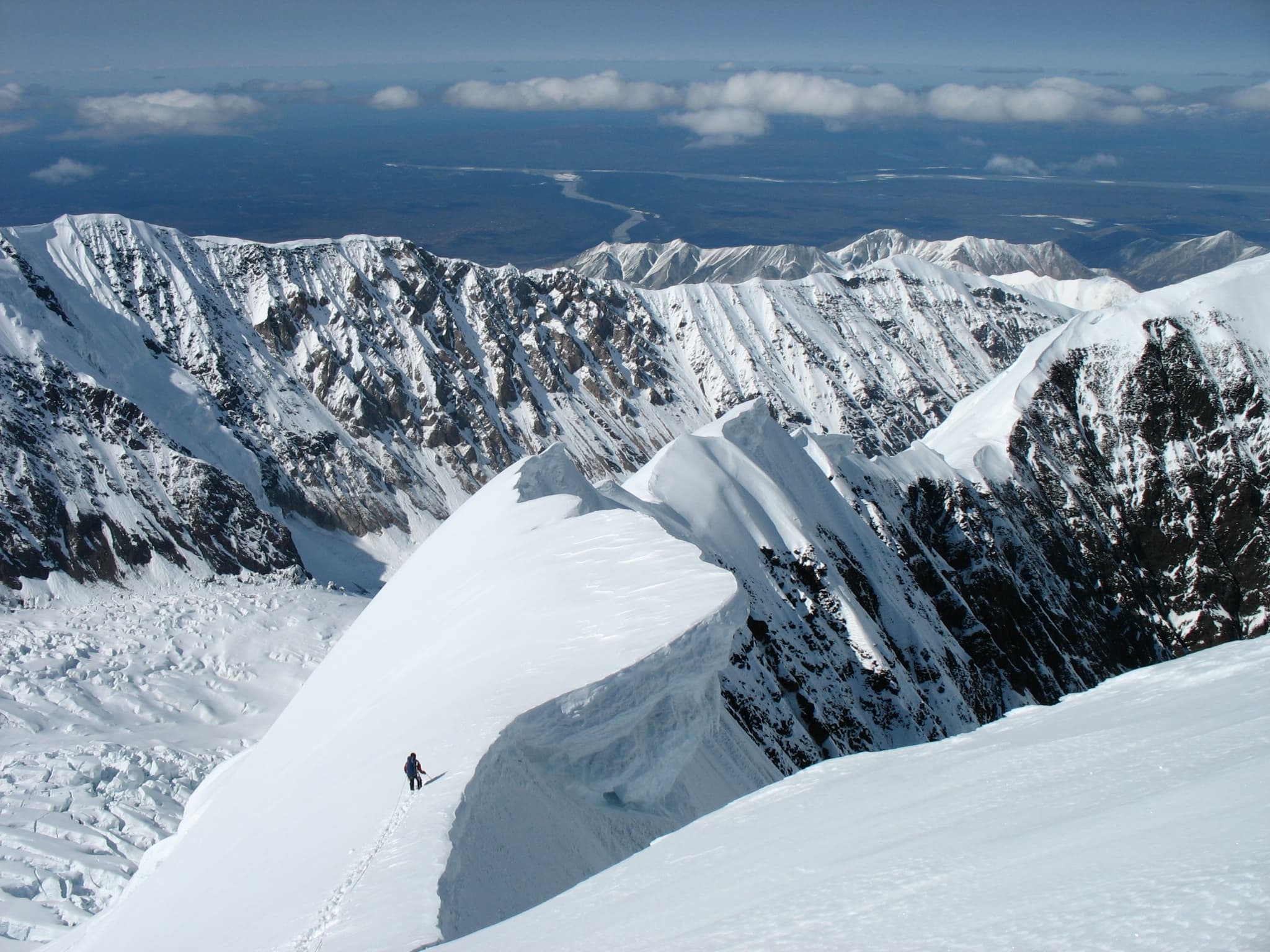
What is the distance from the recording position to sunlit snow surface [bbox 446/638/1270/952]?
31.6ft

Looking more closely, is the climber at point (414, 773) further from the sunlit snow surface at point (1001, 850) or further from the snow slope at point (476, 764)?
the sunlit snow surface at point (1001, 850)

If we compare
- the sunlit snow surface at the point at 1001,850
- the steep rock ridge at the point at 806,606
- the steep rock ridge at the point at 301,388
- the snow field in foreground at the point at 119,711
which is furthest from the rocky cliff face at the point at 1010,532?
the steep rock ridge at the point at 301,388

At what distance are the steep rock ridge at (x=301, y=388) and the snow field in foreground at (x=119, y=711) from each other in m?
17.9

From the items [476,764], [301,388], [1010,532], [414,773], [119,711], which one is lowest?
[119,711]

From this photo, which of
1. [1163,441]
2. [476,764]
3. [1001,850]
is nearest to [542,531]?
[476,764]

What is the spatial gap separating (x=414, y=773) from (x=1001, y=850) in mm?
12277

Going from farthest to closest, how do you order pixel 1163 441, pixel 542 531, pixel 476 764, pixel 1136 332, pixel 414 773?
pixel 1136 332
pixel 1163 441
pixel 542 531
pixel 476 764
pixel 414 773

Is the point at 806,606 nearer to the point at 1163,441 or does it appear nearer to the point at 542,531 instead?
the point at 542,531

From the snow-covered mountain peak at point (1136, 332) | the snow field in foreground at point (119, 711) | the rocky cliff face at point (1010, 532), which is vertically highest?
the snow-covered mountain peak at point (1136, 332)

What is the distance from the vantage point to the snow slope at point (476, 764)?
17.8 m

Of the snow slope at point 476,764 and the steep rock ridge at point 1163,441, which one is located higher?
the snow slope at point 476,764

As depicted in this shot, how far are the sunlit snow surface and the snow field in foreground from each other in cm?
4469

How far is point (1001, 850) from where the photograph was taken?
12.3m

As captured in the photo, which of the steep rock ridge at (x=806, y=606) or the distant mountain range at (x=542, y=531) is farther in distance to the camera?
the steep rock ridge at (x=806, y=606)
